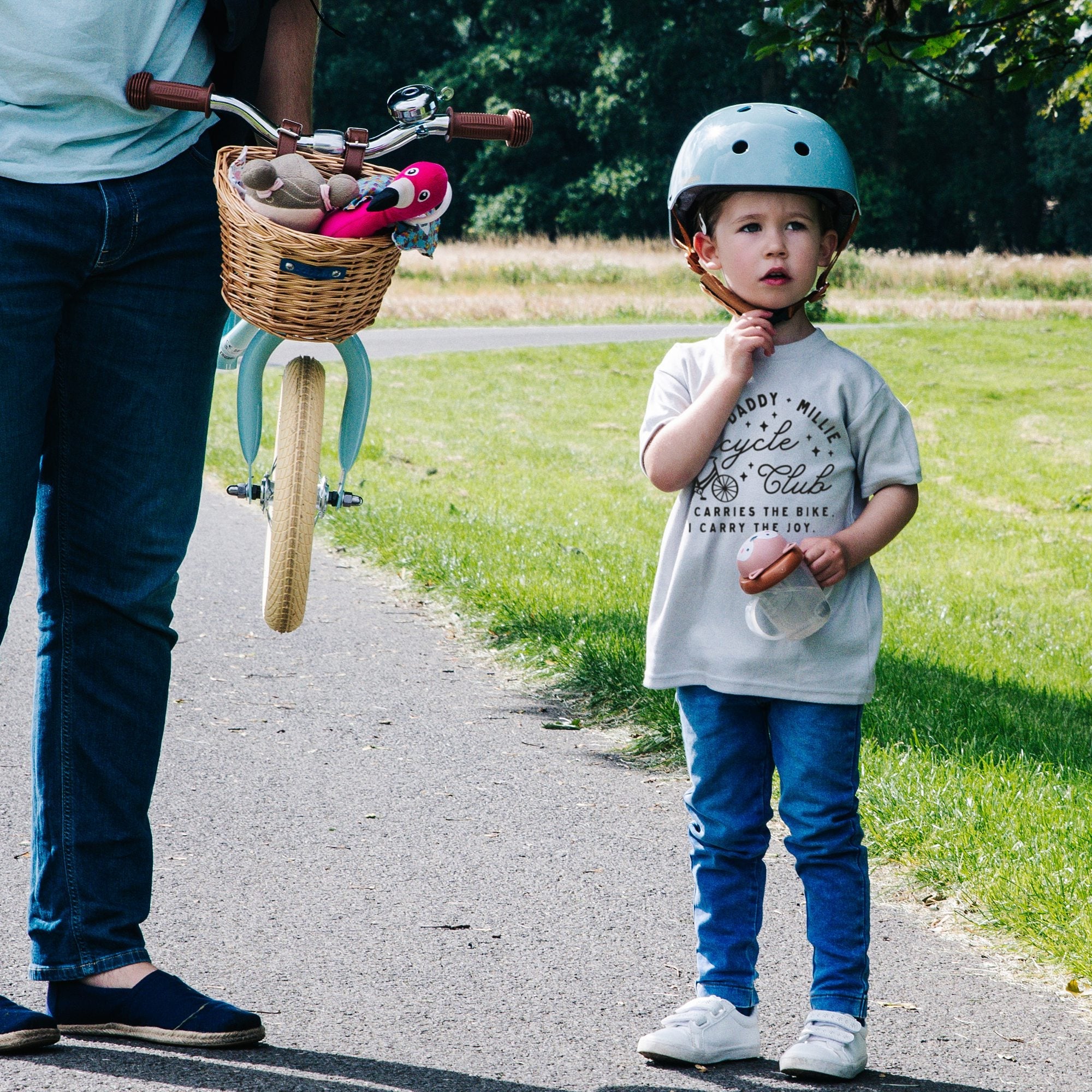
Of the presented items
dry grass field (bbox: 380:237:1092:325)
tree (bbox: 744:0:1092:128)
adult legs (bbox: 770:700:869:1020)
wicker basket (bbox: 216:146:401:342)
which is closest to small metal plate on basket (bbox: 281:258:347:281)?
wicker basket (bbox: 216:146:401:342)

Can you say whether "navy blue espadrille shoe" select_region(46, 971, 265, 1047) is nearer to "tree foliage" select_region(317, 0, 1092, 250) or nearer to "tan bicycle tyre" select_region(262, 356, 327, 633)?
"tan bicycle tyre" select_region(262, 356, 327, 633)

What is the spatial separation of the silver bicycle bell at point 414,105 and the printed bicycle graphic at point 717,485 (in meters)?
0.85

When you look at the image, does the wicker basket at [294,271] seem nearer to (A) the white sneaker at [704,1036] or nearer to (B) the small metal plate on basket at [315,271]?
(B) the small metal plate on basket at [315,271]

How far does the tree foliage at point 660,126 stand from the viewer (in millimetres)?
50031

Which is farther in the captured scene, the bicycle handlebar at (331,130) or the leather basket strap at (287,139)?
the leather basket strap at (287,139)

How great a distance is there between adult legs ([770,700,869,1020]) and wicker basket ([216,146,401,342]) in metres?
1.06

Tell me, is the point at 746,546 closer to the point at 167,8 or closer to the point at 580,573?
the point at 167,8

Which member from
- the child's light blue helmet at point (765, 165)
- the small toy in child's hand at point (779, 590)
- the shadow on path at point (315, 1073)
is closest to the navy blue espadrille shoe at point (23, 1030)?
the shadow on path at point (315, 1073)

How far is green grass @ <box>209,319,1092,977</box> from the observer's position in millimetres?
3697

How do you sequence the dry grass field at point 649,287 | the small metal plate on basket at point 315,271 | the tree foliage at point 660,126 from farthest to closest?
1. the tree foliage at point 660,126
2. the dry grass field at point 649,287
3. the small metal plate on basket at point 315,271

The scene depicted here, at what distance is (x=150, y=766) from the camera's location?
270 centimetres

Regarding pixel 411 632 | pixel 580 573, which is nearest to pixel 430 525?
pixel 580 573

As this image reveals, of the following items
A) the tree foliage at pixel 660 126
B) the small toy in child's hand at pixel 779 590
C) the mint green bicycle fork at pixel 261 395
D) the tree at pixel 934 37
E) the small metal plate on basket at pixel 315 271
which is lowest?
the small toy in child's hand at pixel 779 590

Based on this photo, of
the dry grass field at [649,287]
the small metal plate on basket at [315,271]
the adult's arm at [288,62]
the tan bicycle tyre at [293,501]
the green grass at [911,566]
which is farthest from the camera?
the dry grass field at [649,287]
